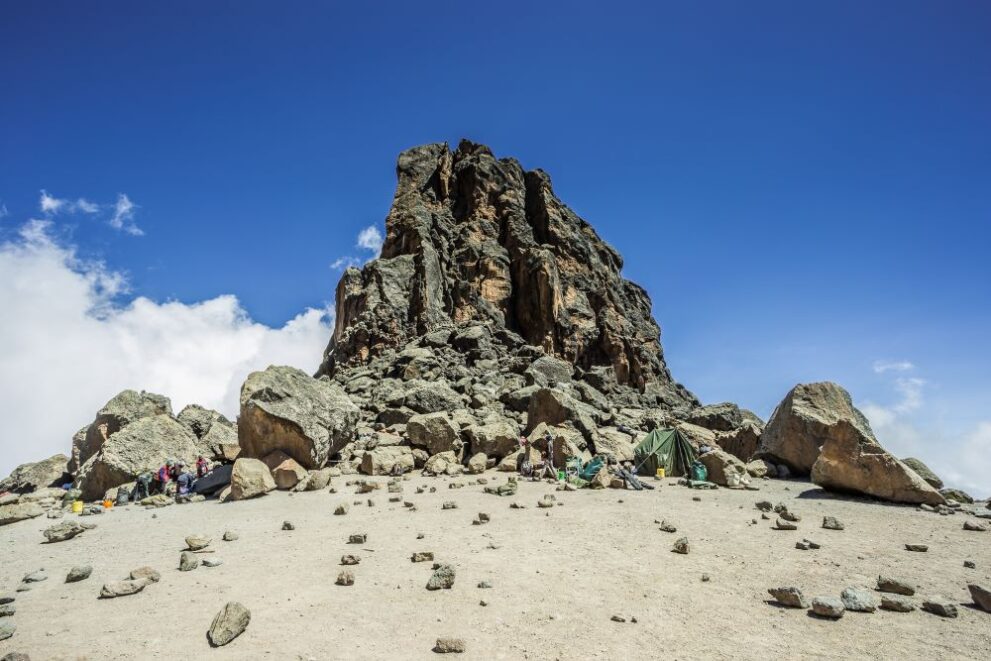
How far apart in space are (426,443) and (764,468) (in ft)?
43.9

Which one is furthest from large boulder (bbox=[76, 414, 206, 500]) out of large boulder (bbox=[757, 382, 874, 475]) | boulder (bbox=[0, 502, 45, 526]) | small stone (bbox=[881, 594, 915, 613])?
large boulder (bbox=[757, 382, 874, 475])

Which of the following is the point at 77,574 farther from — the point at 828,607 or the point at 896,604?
the point at 896,604

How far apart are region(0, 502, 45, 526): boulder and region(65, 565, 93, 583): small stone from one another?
903cm

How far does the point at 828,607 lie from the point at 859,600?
0.62 meters

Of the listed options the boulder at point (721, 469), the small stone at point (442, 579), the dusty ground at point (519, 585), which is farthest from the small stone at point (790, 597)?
the boulder at point (721, 469)

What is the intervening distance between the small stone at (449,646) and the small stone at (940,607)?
584 centimetres

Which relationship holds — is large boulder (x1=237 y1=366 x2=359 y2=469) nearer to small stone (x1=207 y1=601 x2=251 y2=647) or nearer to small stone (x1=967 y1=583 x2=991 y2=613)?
small stone (x1=207 y1=601 x2=251 y2=647)

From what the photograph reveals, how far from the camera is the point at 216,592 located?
7391mm

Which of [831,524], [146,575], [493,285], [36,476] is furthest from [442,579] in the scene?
[493,285]

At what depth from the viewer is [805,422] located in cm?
1817

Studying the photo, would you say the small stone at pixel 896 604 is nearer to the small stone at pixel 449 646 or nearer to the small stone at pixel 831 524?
the small stone at pixel 831 524

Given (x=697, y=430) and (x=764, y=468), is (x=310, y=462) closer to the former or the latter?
(x=764, y=468)

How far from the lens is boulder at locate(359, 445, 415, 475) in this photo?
63.9ft

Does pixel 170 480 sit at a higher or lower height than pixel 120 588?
higher
